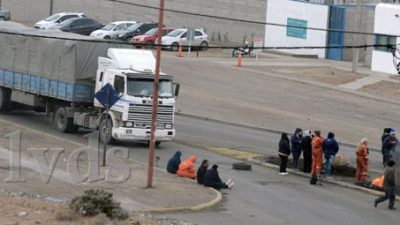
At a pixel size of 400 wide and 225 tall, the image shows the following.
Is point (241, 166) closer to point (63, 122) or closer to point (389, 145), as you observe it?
point (389, 145)

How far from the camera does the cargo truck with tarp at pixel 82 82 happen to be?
2902 cm

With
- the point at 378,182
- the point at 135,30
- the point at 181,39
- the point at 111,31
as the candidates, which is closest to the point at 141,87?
the point at 378,182

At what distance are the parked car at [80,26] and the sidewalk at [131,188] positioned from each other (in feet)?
130

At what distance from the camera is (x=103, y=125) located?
97.1 ft

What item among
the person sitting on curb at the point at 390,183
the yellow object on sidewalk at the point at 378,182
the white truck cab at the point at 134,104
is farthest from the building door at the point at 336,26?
the person sitting on curb at the point at 390,183

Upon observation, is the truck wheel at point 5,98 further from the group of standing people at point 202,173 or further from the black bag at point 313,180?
the black bag at point 313,180

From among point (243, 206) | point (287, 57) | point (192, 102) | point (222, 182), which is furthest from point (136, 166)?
point (287, 57)

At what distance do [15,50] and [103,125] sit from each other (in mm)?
7055

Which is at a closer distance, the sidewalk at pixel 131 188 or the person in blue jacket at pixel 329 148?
the sidewalk at pixel 131 188

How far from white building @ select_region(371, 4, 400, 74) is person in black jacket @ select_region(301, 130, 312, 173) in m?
26.9

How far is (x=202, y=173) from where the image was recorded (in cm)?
2314

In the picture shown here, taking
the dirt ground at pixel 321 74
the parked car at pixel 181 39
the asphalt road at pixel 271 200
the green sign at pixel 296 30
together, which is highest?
the green sign at pixel 296 30

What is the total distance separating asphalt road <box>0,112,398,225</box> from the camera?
1953 centimetres

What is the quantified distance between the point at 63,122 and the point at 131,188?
10.9 m
